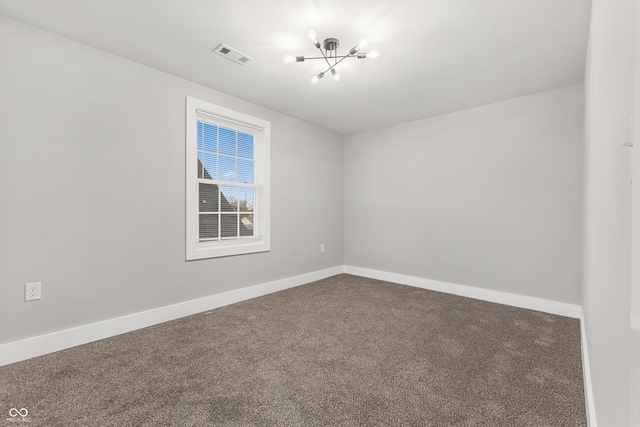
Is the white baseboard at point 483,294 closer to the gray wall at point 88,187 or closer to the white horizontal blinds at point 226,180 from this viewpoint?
the white horizontal blinds at point 226,180

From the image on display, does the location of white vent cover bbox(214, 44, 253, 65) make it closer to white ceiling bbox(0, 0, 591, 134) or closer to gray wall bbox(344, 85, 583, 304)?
white ceiling bbox(0, 0, 591, 134)

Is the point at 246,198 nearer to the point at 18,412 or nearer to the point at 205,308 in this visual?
the point at 205,308

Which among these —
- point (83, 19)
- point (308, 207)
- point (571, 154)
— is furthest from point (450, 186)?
point (83, 19)

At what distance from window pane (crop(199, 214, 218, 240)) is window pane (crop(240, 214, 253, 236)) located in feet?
1.19

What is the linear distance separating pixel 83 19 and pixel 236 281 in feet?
8.83

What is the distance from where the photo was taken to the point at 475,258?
3621 mm

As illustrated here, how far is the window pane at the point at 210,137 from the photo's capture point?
3.26 meters

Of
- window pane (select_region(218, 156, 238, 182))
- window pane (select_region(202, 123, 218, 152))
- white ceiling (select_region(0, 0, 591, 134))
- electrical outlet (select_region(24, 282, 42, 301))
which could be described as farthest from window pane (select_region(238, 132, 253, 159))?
electrical outlet (select_region(24, 282, 42, 301))

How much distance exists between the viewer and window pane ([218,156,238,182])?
11.3ft

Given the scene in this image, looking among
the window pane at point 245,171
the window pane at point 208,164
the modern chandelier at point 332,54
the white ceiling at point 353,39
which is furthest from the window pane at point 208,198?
the modern chandelier at point 332,54

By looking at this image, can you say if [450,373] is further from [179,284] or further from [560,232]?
[179,284]

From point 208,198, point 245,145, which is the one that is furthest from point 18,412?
point 245,145

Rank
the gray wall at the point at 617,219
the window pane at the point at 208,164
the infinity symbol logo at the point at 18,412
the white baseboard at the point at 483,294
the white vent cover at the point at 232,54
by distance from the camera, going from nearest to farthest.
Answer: the gray wall at the point at 617,219 → the infinity symbol logo at the point at 18,412 → the white vent cover at the point at 232,54 → the white baseboard at the point at 483,294 → the window pane at the point at 208,164

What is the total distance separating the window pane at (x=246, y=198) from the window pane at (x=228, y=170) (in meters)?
0.18
